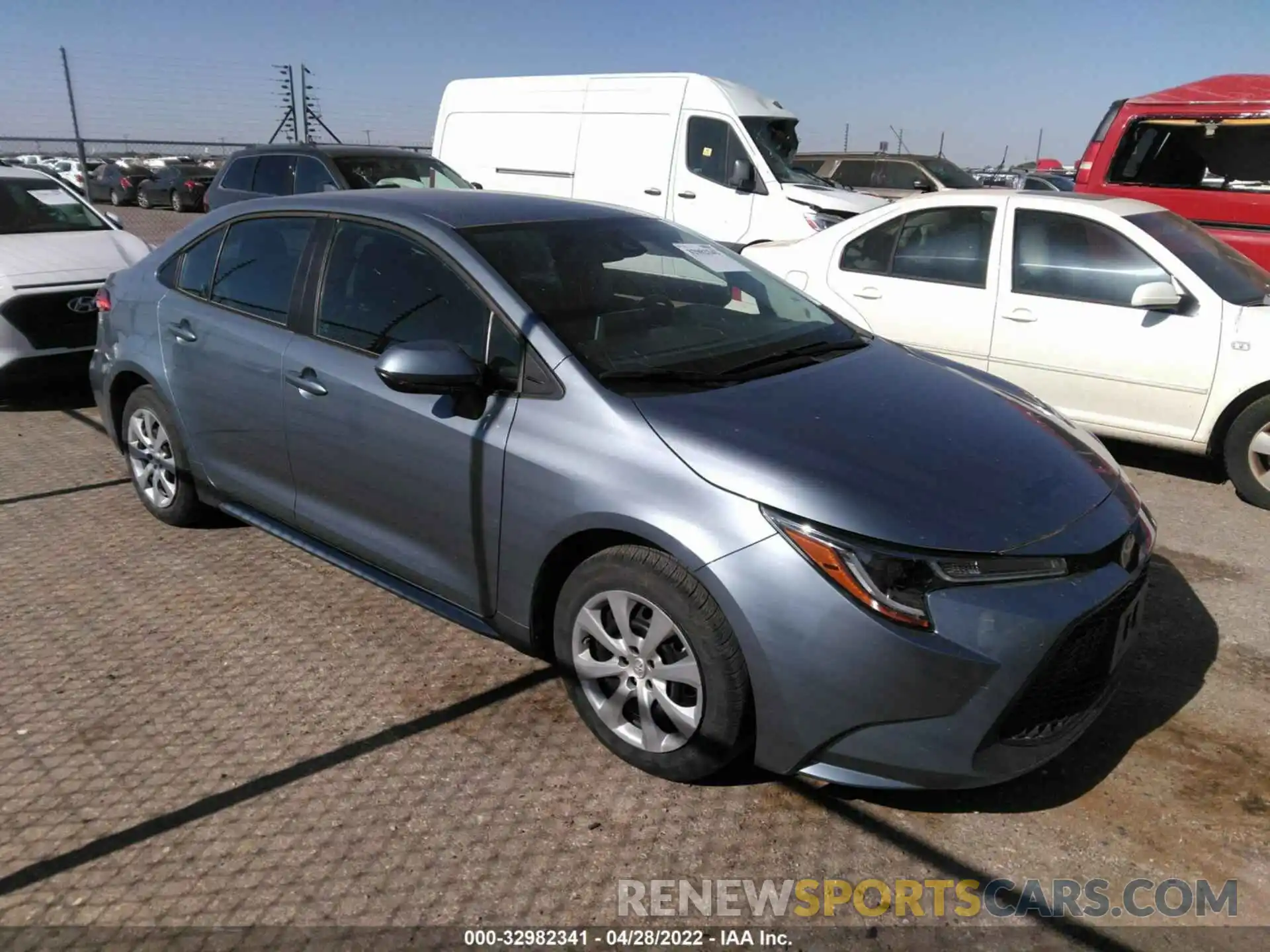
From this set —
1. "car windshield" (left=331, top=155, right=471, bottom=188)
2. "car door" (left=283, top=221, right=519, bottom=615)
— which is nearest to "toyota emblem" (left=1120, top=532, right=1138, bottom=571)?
"car door" (left=283, top=221, right=519, bottom=615)

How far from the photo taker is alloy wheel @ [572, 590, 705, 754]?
2793 millimetres

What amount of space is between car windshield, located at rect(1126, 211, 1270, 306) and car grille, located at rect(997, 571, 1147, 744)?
3.50 meters

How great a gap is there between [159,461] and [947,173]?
15356mm

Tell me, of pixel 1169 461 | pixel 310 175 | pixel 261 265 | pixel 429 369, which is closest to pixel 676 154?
pixel 310 175

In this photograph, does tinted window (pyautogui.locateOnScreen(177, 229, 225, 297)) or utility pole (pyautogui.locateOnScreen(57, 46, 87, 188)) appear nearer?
tinted window (pyautogui.locateOnScreen(177, 229, 225, 297))

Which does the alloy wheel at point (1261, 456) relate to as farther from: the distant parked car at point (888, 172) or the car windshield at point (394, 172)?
the distant parked car at point (888, 172)

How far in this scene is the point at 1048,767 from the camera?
3027 millimetres

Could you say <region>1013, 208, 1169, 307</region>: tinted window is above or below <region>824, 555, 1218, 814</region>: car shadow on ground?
above

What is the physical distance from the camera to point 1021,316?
590 cm

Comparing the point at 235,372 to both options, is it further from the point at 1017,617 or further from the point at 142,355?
the point at 1017,617

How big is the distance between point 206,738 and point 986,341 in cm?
484

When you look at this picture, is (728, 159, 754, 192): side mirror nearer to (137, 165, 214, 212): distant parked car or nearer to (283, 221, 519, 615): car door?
(283, 221, 519, 615): car door

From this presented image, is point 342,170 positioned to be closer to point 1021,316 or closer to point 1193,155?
point 1021,316

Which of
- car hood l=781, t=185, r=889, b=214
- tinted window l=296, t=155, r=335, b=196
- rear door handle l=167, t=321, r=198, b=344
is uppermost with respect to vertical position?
tinted window l=296, t=155, r=335, b=196
